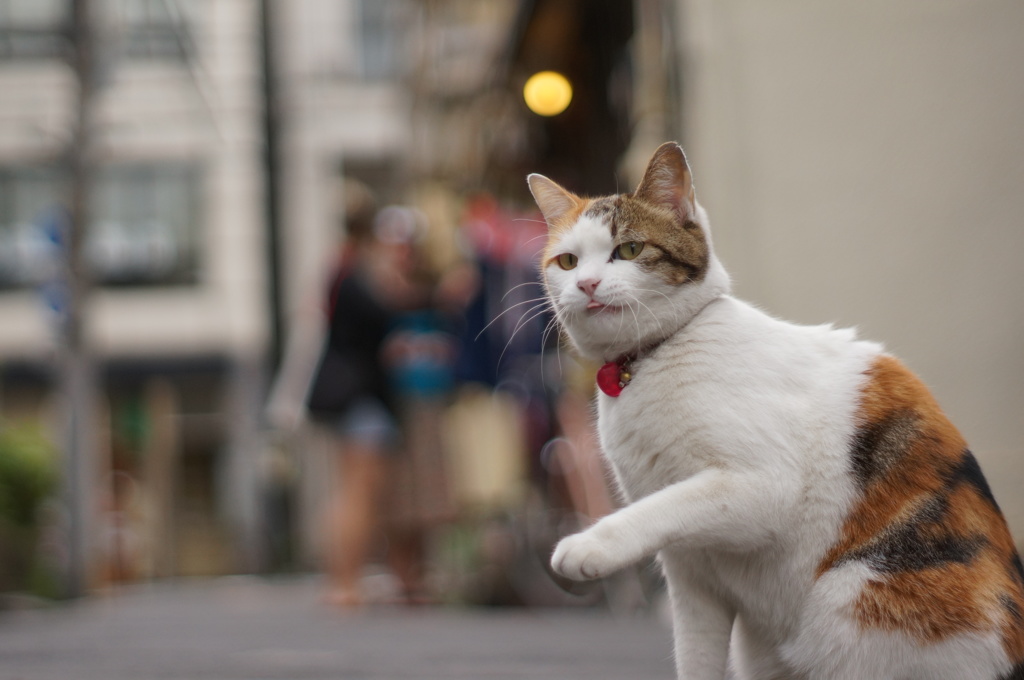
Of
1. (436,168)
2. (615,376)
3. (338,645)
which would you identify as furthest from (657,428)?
(436,168)

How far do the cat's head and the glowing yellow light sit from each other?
5.07m

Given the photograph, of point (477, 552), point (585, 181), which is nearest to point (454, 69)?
point (585, 181)

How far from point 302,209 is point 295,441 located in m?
3.87

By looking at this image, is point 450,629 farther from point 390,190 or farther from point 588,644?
point 390,190

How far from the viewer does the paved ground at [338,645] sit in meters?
3.20

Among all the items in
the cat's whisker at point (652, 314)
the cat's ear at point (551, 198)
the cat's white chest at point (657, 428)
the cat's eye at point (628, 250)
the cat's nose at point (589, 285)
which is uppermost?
the cat's ear at point (551, 198)

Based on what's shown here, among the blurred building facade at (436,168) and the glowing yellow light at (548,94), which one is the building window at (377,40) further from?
the glowing yellow light at (548,94)

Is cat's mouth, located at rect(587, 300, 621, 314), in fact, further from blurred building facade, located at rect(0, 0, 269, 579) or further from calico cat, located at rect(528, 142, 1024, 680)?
blurred building facade, located at rect(0, 0, 269, 579)

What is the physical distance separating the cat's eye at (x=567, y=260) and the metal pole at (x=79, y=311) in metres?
6.40

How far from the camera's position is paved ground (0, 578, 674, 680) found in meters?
3.20

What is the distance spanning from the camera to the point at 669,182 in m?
2.10

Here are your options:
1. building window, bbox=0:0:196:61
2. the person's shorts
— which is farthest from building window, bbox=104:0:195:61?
the person's shorts

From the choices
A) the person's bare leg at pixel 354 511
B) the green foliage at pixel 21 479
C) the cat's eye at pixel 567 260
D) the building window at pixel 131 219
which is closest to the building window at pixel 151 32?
the building window at pixel 131 219

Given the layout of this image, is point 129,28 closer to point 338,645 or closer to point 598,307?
point 338,645
